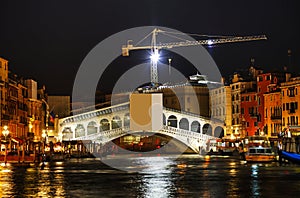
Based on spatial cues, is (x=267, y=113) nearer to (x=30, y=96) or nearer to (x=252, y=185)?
(x=30, y=96)

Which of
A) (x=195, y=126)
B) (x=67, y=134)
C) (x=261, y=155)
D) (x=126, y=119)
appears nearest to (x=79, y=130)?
(x=67, y=134)

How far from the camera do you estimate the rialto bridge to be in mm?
88500

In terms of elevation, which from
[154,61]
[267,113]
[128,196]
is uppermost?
[154,61]

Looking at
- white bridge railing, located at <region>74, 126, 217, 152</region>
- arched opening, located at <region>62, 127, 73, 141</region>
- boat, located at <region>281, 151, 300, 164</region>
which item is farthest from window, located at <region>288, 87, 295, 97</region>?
boat, located at <region>281, 151, 300, 164</region>

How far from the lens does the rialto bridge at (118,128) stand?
88.5 meters

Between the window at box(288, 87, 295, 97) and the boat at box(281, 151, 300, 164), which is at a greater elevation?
the window at box(288, 87, 295, 97)

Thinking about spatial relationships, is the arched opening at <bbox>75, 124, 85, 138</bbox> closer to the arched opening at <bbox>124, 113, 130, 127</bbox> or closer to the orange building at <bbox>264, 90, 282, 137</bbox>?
the arched opening at <bbox>124, 113, 130, 127</bbox>

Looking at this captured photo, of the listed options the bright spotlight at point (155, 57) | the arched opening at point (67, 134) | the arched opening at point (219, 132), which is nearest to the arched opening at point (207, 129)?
the arched opening at point (219, 132)

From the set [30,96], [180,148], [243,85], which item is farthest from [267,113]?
[30,96]

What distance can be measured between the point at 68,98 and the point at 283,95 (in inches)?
1971

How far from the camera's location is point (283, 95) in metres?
84.8

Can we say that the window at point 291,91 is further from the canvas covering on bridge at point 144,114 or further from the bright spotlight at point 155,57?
the bright spotlight at point 155,57

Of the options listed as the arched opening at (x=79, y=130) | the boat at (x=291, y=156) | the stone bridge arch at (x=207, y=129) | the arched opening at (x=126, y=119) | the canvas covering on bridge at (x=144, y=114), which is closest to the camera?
the boat at (x=291, y=156)

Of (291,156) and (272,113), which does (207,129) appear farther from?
(291,156)
